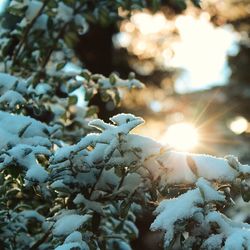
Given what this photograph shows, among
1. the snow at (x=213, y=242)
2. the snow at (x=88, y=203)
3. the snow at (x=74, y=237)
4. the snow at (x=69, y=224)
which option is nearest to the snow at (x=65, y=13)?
the snow at (x=88, y=203)

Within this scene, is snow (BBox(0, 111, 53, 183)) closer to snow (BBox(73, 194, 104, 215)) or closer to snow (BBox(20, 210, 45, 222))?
snow (BBox(73, 194, 104, 215))

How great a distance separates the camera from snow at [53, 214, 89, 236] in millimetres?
1954

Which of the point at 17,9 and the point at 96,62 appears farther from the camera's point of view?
the point at 96,62

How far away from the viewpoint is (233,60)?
14219 mm

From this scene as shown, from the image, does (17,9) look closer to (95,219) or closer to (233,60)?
(95,219)

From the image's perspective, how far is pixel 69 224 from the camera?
1.98m

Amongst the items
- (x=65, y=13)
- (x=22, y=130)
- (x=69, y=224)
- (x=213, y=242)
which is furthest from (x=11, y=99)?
(x=65, y=13)

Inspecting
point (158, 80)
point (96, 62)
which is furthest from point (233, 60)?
point (96, 62)

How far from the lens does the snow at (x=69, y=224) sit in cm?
195

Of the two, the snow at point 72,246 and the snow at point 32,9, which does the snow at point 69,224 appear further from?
the snow at point 32,9

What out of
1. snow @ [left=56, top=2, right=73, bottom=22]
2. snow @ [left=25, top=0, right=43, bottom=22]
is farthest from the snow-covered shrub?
snow @ [left=56, top=2, right=73, bottom=22]

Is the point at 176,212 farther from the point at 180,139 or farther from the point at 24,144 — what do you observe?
the point at 180,139

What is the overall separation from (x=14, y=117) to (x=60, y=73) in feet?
4.23

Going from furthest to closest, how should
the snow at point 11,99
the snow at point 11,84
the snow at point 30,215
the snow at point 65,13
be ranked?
the snow at point 65,13 → the snow at point 30,215 → the snow at point 11,84 → the snow at point 11,99
